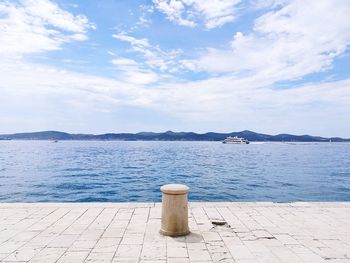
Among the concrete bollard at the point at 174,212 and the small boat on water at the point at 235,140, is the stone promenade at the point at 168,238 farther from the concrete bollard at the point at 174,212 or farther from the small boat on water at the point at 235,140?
the small boat on water at the point at 235,140

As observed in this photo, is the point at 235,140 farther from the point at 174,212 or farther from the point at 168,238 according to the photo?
the point at 168,238

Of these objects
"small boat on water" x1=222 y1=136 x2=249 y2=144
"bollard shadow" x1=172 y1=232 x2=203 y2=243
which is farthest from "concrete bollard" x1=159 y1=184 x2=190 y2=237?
"small boat on water" x1=222 y1=136 x2=249 y2=144

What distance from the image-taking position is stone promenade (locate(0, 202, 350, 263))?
545 cm

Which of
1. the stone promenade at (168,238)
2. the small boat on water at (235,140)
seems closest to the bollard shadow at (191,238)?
the stone promenade at (168,238)

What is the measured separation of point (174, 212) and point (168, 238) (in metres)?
0.54

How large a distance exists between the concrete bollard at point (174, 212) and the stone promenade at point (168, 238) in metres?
0.19

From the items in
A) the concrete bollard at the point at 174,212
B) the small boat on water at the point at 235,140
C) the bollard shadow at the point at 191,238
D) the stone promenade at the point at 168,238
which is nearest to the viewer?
the stone promenade at the point at 168,238

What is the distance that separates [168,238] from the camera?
6.32m

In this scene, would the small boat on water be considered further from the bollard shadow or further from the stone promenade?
the bollard shadow

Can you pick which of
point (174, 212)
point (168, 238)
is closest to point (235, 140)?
point (174, 212)

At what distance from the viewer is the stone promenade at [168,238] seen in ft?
17.9

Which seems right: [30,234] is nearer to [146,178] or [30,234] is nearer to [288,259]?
[288,259]

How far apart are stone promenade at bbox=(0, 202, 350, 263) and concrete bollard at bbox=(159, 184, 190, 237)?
0.62 ft

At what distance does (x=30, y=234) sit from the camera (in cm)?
649
